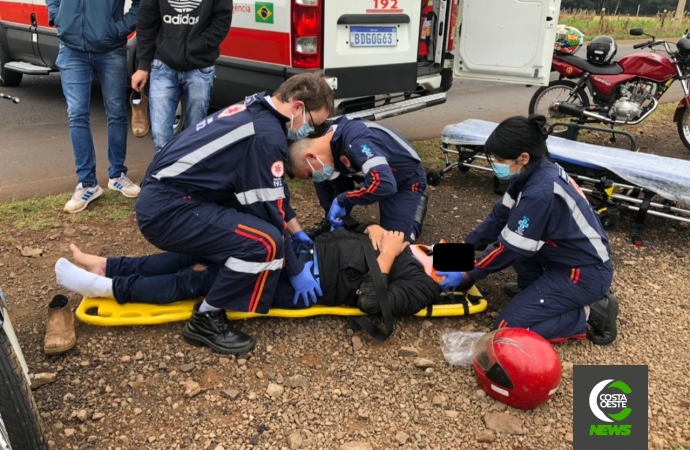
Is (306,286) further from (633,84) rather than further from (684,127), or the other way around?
(684,127)

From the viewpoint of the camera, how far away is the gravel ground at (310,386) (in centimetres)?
232

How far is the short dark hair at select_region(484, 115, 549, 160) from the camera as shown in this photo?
2805mm

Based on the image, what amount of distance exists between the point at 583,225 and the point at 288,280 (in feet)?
5.02

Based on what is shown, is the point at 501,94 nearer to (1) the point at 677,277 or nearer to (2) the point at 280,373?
(1) the point at 677,277

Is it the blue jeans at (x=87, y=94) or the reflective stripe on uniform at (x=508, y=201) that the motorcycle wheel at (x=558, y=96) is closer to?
the reflective stripe on uniform at (x=508, y=201)

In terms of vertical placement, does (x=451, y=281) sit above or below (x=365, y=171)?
below

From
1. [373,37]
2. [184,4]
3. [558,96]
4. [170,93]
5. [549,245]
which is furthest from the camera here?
[558,96]

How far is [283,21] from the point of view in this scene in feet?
14.4

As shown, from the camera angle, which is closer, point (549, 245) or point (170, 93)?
point (549, 245)

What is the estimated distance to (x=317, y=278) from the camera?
302 cm

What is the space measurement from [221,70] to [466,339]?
3.35m

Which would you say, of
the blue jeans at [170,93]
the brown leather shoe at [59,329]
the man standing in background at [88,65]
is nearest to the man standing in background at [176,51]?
the blue jeans at [170,93]

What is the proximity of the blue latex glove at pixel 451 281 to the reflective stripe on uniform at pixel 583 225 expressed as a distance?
→ 27.4 inches

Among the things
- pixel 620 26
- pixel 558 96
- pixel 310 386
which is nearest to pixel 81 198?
pixel 310 386
